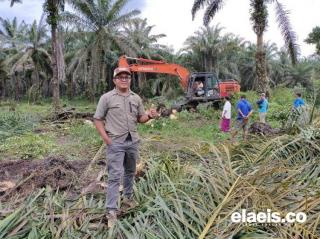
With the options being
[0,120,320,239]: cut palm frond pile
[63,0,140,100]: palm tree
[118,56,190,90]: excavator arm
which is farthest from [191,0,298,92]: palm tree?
[0,120,320,239]: cut palm frond pile

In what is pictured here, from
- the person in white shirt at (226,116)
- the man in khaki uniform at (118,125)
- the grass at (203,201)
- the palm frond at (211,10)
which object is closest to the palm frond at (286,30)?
the palm frond at (211,10)

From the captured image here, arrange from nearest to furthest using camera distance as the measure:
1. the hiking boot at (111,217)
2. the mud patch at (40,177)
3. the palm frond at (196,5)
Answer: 1. the hiking boot at (111,217)
2. the mud patch at (40,177)
3. the palm frond at (196,5)

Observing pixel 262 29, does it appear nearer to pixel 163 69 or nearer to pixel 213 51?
pixel 163 69

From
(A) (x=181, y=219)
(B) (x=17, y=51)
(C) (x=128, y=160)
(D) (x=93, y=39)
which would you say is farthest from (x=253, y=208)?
(B) (x=17, y=51)

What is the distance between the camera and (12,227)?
4090 millimetres

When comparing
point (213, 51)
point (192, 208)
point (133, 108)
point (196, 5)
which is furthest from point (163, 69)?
point (213, 51)

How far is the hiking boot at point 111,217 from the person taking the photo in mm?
4207

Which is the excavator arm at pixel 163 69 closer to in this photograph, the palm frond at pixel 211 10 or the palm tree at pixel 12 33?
the palm frond at pixel 211 10

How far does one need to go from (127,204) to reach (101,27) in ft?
90.3

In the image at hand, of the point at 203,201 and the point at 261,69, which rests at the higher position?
the point at 261,69

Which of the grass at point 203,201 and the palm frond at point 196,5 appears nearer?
the grass at point 203,201

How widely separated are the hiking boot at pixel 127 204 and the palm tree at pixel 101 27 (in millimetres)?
24174

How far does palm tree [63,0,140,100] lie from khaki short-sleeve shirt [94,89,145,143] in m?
23.9

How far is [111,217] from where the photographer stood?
4.36 metres
